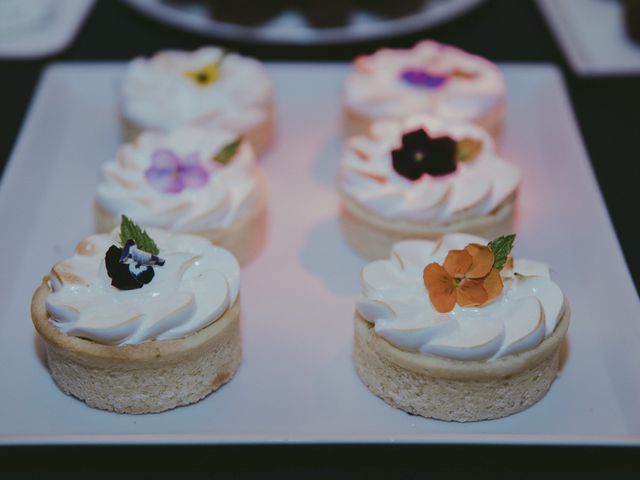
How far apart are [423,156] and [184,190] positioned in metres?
0.80

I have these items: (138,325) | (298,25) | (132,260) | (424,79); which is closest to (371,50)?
(298,25)

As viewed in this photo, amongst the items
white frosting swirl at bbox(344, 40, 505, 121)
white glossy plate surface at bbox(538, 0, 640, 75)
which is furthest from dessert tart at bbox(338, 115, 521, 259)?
white glossy plate surface at bbox(538, 0, 640, 75)

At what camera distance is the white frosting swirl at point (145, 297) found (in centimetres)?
253

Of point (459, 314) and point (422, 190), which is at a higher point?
point (459, 314)

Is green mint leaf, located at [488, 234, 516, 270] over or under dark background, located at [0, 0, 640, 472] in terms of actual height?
over

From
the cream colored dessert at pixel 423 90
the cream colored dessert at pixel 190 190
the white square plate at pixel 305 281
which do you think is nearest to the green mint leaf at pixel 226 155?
the cream colored dessert at pixel 190 190

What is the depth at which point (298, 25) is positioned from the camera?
14.2 feet

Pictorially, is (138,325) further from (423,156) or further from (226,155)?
(423,156)

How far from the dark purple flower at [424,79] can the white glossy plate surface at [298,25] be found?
0.53 metres

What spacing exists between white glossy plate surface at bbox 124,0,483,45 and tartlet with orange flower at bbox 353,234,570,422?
70.7 inches

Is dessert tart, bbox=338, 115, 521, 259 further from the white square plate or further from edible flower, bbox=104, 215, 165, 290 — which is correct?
edible flower, bbox=104, 215, 165, 290

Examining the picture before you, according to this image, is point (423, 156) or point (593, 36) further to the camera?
point (593, 36)

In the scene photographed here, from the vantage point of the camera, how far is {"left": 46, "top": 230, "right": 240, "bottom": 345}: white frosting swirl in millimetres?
2531

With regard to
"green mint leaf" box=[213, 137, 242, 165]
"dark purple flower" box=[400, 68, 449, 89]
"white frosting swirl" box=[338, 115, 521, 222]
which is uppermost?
"green mint leaf" box=[213, 137, 242, 165]
